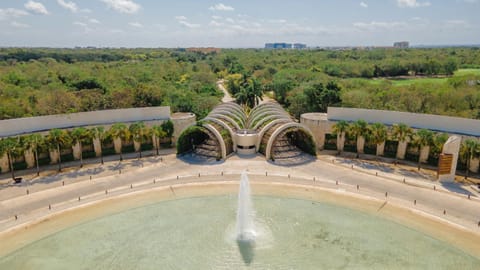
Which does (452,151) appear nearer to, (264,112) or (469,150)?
(469,150)

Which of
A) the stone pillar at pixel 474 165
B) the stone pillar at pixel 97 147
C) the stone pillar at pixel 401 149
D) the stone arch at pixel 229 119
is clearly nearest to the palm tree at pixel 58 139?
the stone pillar at pixel 97 147

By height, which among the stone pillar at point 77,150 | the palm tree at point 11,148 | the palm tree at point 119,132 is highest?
the palm tree at point 119,132

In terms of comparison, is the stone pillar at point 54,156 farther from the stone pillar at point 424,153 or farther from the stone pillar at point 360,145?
the stone pillar at point 424,153

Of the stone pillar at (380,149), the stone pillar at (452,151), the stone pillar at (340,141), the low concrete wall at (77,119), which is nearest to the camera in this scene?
the stone pillar at (452,151)

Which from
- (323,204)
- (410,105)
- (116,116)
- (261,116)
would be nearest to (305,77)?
(410,105)

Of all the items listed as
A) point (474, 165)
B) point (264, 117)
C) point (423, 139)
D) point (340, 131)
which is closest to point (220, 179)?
point (264, 117)

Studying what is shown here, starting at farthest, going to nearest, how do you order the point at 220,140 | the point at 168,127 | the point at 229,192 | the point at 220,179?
1. the point at 168,127
2. the point at 220,140
3. the point at 220,179
4. the point at 229,192

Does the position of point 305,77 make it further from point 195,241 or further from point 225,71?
point 195,241
